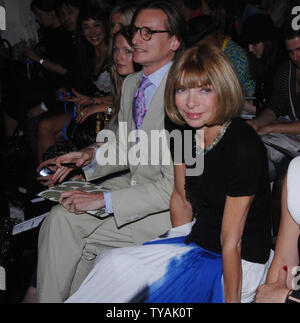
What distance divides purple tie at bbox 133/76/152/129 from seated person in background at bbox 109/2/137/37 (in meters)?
0.76

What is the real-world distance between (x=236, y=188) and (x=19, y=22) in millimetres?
4365

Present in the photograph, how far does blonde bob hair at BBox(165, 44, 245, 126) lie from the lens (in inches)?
71.7

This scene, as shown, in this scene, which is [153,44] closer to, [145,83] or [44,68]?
[145,83]

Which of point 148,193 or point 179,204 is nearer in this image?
point 179,204

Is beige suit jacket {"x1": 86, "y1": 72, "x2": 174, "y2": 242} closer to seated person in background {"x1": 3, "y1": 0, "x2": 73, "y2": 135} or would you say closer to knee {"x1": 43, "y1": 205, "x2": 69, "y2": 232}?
knee {"x1": 43, "y1": 205, "x2": 69, "y2": 232}

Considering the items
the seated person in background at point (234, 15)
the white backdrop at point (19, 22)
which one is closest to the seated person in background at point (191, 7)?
the seated person in background at point (234, 15)

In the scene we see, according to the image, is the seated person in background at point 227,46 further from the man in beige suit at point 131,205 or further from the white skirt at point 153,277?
the white skirt at point 153,277

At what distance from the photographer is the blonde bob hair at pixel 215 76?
1820mm

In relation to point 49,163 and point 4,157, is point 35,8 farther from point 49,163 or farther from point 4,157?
point 49,163

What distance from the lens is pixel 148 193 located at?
7.68 feet

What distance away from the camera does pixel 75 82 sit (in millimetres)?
4066

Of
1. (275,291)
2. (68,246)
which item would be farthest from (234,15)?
(275,291)

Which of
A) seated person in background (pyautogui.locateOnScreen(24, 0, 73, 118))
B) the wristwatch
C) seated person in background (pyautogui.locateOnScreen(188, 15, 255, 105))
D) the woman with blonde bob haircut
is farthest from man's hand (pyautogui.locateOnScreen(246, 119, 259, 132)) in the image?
seated person in background (pyautogui.locateOnScreen(24, 0, 73, 118))
